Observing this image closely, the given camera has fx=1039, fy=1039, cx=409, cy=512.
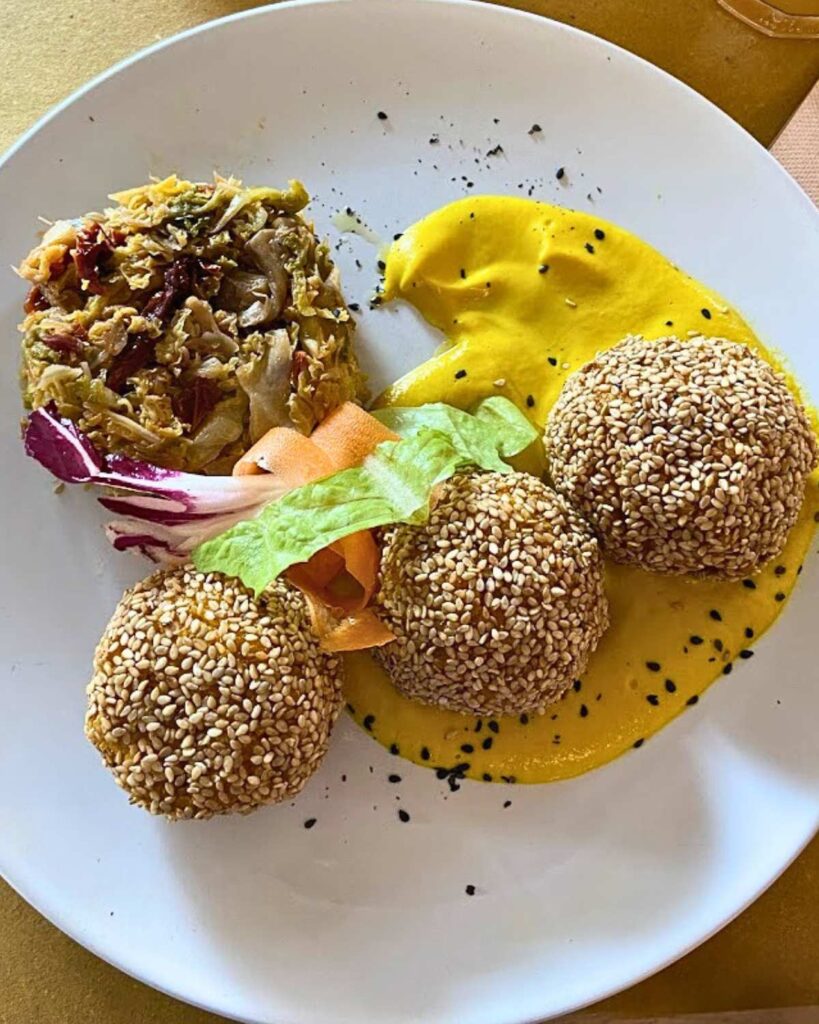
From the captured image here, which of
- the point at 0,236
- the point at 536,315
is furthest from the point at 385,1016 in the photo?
the point at 0,236

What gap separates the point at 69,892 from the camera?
1904mm

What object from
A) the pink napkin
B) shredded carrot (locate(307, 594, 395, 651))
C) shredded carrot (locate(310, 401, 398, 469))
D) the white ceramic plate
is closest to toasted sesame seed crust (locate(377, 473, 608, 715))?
shredded carrot (locate(307, 594, 395, 651))

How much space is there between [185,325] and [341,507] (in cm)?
44

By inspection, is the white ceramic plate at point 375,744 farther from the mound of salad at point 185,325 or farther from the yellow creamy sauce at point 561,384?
the mound of salad at point 185,325

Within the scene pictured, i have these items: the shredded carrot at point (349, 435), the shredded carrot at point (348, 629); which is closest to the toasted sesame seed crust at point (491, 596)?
the shredded carrot at point (348, 629)

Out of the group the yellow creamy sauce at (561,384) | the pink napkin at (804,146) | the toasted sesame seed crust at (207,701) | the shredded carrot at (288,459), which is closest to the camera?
the toasted sesame seed crust at (207,701)

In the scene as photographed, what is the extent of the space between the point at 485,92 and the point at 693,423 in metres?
0.86

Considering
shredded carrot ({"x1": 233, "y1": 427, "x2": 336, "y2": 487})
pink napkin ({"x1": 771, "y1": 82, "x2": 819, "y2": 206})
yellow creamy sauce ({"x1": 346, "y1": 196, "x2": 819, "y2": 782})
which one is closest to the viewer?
shredded carrot ({"x1": 233, "y1": 427, "x2": 336, "y2": 487})

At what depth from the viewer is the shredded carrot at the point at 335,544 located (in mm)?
1782

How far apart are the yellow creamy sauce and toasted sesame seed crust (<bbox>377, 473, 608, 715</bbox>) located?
169mm

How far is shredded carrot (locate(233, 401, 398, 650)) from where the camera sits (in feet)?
5.85

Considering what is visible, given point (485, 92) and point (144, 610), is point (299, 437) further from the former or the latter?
point (485, 92)

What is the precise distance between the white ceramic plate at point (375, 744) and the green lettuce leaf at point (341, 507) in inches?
12.2

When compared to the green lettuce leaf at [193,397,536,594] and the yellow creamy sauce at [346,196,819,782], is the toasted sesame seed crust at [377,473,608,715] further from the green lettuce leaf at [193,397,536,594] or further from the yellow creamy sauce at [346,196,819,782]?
the yellow creamy sauce at [346,196,819,782]
